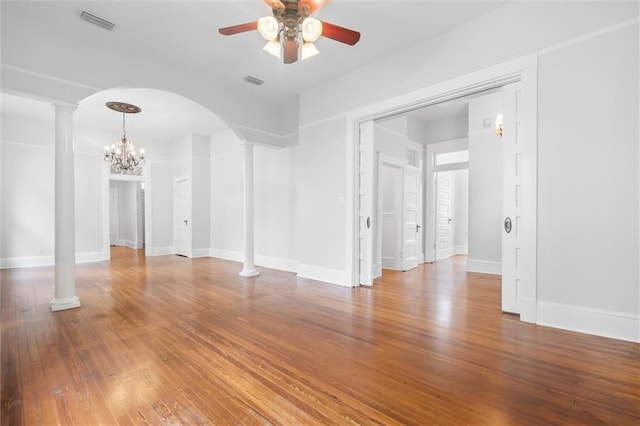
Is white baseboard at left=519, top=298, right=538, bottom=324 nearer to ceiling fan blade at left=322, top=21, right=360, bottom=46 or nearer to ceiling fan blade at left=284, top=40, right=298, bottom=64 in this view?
ceiling fan blade at left=322, top=21, right=360, bottom=46

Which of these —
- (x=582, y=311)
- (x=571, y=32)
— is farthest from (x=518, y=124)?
(x=582, y=311)

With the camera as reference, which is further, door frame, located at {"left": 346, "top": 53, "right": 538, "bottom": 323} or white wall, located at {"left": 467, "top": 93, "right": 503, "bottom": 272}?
white wall, located at {"left": 467, "top": 93, "right": 503, "bottom": 272}

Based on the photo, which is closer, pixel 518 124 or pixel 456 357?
pixel 456 357

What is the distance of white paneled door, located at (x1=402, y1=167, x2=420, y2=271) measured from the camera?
620 cm

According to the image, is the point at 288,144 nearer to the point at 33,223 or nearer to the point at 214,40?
the point at 214,40

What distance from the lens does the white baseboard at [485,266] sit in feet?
19.2

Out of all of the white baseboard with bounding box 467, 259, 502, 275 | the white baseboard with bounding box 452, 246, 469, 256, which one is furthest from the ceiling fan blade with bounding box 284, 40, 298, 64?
the white baseboard with bounding box 452, 246, 469, 256

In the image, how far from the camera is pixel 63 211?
3520 millimetres

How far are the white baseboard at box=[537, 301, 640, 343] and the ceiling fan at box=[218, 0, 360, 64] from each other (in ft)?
10.4

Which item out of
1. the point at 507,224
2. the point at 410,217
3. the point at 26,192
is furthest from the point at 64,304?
the point at 410,217

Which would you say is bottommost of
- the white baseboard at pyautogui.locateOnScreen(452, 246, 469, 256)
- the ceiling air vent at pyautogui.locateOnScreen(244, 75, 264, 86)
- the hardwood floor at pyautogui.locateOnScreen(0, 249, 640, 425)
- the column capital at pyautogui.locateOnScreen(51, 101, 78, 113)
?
the white baseboard at pyautogui.locateOnScreen(452, 246, 469, 256)

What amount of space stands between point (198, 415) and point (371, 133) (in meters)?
4.07

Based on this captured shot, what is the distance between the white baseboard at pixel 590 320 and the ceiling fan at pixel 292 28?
317cm

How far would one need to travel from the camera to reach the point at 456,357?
7.57 ft
